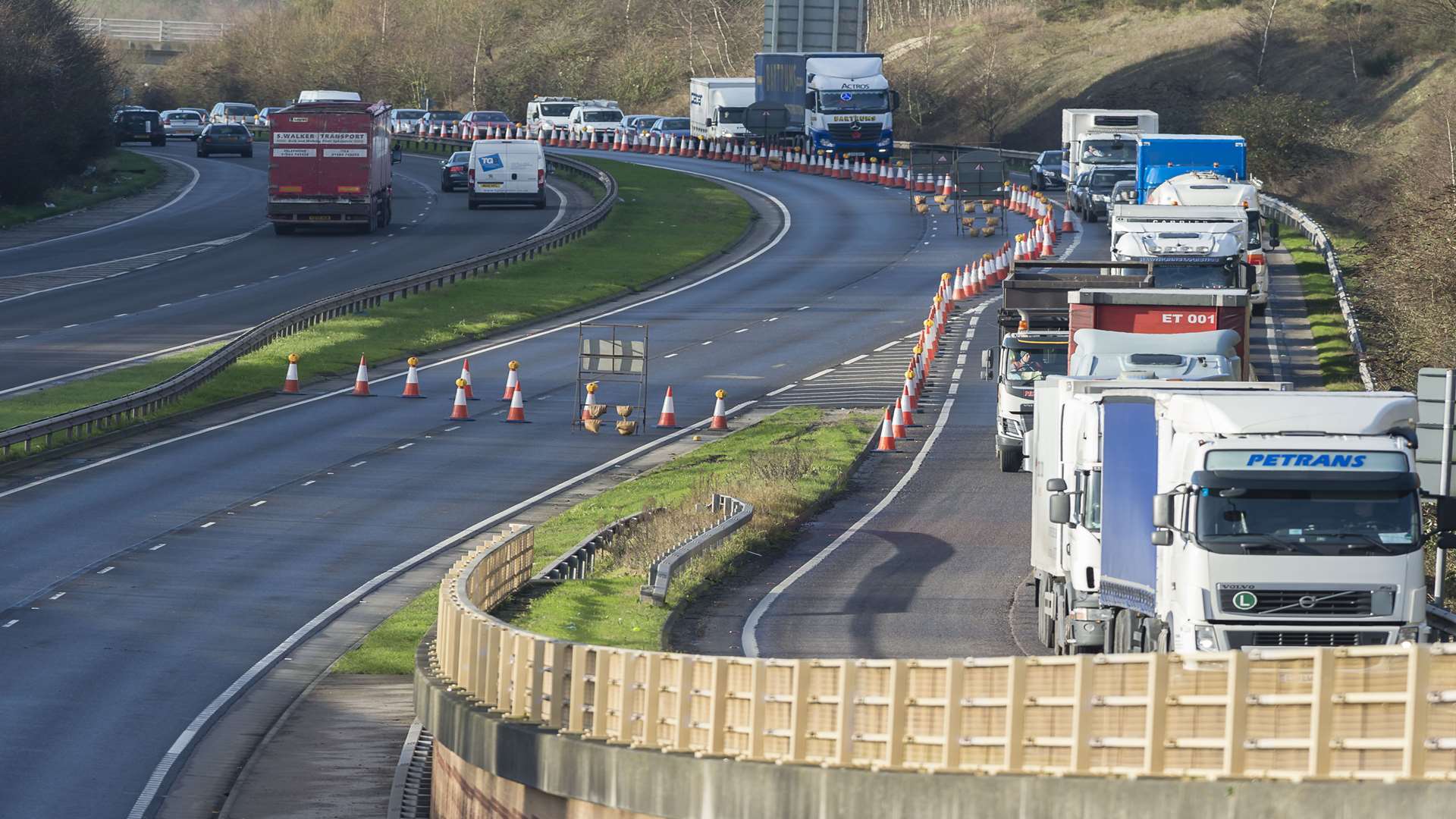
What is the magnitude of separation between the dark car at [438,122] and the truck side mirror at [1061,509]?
84.6 m

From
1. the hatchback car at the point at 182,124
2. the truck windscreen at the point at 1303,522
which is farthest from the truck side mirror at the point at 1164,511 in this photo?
the hatchback car at the point at 182,124

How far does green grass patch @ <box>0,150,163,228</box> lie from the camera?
71.6 meters

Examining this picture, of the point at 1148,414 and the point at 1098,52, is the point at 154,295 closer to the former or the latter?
the point at 1148,414

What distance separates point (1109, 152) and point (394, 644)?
45.6 meters

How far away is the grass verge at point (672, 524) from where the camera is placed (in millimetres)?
22016

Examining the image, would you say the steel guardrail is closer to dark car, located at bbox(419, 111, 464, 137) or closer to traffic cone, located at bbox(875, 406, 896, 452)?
traffic cone, located at bbox(875, 406, 896, 452)

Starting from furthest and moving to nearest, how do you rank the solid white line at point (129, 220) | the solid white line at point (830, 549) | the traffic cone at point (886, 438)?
the solid white line at point (129, 220) < the traffic cone at point (886, 438) < the solid white line at point (830, 549)

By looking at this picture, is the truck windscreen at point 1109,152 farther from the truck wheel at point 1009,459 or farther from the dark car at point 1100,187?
the truck wheel at point 1009,459

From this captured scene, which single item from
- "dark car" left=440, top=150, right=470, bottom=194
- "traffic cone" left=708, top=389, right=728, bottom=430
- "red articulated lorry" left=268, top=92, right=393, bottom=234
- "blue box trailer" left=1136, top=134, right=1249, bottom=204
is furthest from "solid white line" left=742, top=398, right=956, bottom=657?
"dark car" left=440, top=150, right=470, bottom=194

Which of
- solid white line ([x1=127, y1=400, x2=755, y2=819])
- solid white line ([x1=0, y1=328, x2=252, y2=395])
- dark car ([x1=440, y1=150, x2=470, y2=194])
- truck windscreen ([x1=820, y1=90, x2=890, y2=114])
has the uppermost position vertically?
truck windscreen ([x1=820, y1=90, x2=890, y2=114])

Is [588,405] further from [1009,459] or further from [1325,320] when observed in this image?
[1325,320]

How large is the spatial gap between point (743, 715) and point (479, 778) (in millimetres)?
3270

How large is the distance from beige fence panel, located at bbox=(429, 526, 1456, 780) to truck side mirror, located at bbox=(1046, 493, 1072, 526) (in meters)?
5.53

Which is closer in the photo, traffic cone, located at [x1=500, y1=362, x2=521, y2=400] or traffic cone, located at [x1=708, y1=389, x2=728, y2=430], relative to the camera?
traffic cone, located at [x1=708, y1=389, x2=728, y2=430]
